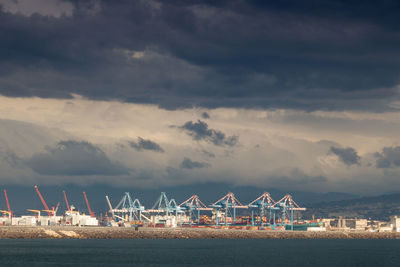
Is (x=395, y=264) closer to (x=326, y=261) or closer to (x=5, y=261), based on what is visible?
(x=326, y=261)

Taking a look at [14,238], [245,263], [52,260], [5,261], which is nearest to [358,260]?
[245,263]

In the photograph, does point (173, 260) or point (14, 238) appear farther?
point (14, 238)

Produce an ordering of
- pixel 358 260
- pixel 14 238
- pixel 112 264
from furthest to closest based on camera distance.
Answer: pixel 14 238 → pixel 358 260 → pixel 112 264

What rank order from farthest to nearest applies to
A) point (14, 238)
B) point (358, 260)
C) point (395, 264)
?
point (14, 238), point (358, 260), point (395, 264)

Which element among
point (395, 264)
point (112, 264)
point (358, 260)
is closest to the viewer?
point (112, 264)

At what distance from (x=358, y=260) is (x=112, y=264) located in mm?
48514

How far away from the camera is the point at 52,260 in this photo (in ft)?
359

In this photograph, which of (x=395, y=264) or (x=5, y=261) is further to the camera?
(x=395, y=264)

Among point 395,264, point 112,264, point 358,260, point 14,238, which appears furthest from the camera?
point 14,238

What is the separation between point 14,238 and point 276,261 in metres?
111

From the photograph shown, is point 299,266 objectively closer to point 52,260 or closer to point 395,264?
point 395,264

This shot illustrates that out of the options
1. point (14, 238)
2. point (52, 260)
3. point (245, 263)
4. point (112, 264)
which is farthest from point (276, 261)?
point (14, 238)

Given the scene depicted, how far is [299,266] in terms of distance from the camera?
104938mm

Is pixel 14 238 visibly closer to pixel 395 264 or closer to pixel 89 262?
pixel 89 262
